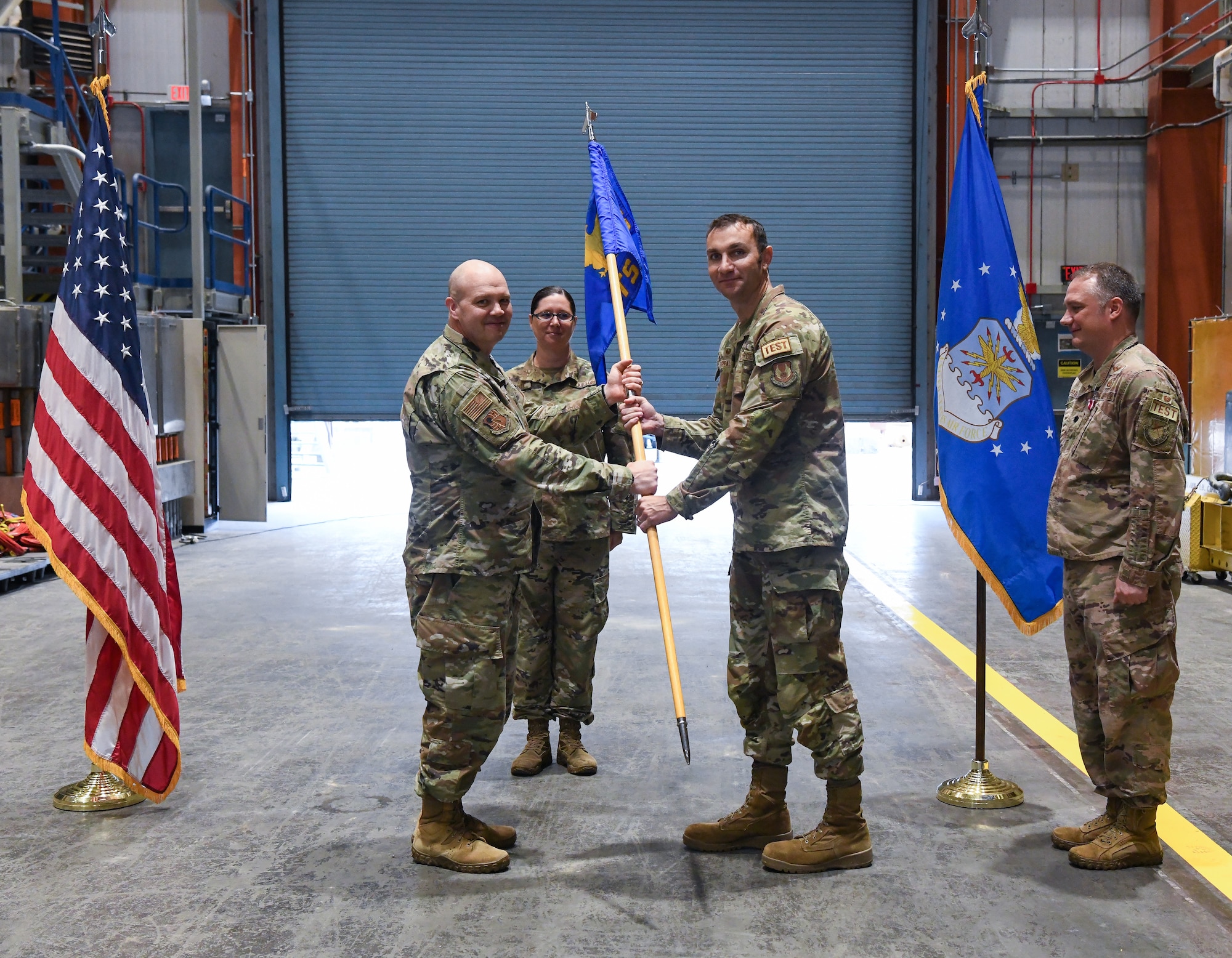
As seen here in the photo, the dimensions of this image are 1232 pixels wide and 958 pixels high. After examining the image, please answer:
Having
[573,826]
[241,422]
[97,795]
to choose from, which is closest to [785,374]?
[573,826]

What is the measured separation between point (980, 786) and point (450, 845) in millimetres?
1931

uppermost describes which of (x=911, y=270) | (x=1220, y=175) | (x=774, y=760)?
(x=1220, y=175)

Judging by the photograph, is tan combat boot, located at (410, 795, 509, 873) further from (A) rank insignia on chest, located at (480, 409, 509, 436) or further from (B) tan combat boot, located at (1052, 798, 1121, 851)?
(B) tan combat boot, located at (1052, 798, 1121, 851)

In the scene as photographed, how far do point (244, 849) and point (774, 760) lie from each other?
177cm

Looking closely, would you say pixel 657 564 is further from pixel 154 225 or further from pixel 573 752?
pixel 154 225

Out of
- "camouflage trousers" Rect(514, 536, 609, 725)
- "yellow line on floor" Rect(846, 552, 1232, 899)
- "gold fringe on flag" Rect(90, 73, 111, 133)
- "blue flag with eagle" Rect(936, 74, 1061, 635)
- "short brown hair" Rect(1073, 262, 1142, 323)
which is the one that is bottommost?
"yellow line on floor" Rect(846, 552, 1232, 899)

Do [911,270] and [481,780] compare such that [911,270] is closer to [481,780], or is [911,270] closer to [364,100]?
[364,100]

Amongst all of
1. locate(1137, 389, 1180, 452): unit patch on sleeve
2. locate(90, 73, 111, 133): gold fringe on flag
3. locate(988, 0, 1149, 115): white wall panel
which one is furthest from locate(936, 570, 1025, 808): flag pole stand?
locate(988, 0, 1149, 115): white wall panel

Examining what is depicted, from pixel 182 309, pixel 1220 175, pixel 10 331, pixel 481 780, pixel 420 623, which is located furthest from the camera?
pixel 1220 175

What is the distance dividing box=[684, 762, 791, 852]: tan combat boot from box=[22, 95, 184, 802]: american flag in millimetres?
1957

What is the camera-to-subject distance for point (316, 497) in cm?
1470

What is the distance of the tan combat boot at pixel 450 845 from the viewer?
3375 mm

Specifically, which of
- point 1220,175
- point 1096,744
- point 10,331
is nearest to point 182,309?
point 10,331

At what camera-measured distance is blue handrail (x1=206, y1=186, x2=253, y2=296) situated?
12000 mm
